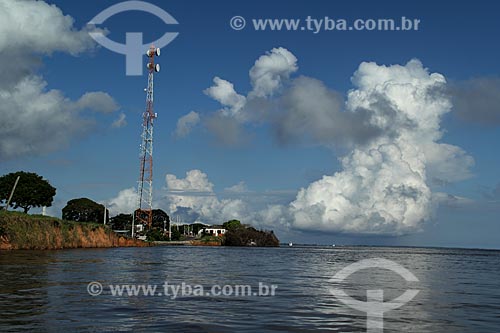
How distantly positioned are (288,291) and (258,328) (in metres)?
12.8

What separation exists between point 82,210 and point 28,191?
6509 cm

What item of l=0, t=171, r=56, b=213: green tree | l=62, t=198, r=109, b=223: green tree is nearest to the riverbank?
l=0, t=171, r=56, b=213: green tree

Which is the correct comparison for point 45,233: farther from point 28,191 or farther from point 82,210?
point 82,210

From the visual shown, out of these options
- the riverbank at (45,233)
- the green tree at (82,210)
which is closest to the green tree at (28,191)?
the riverbank at (45,233)

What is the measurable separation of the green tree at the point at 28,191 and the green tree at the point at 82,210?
5632cm

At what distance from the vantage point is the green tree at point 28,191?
126 m

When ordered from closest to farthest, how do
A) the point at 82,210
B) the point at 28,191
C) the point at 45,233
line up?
the point at 45,233 < the point at 28,191 < the point at 82,210

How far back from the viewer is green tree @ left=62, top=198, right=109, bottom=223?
189250 millimetres

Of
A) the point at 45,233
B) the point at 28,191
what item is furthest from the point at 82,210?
the point at 45,233

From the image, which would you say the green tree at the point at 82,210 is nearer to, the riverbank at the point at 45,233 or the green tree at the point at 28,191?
the green tree at the point at 28,191

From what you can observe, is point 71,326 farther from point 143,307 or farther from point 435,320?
point 435,320

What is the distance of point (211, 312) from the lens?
20.2 metres

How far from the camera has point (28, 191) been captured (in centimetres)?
12588

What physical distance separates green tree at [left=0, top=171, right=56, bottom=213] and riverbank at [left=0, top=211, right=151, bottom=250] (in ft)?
63.3
